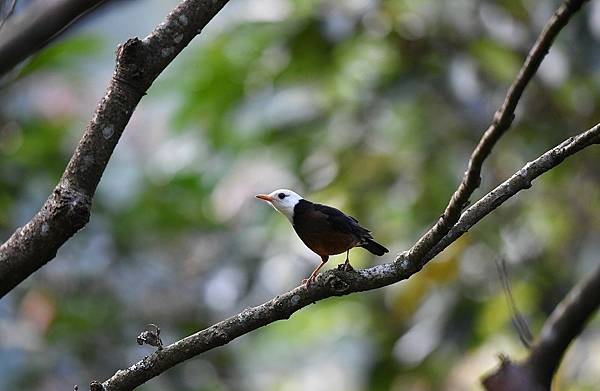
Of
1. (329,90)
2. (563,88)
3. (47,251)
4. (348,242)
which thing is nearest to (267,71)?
(329,90)

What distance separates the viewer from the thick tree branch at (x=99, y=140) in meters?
1.79

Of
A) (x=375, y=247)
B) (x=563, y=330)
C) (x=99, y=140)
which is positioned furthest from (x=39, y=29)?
(x=563, y=330)

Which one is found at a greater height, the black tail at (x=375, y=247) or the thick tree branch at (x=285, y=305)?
the thick tree branch at (x=285, y=305)

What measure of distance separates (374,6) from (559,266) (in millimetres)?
1447

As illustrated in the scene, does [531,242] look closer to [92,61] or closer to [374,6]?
[374,6]

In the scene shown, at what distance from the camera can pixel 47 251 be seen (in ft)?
5.90

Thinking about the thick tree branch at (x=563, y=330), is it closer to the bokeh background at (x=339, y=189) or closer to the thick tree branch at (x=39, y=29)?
the bokeh background at (x=339, y=189)

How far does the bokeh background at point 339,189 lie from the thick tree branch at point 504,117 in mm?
2339

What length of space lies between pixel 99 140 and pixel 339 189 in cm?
263

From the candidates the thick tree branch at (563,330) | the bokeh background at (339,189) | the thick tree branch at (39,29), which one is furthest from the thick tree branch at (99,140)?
the bokeh background at (339,189)

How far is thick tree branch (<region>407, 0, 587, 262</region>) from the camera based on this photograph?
4.40 feet

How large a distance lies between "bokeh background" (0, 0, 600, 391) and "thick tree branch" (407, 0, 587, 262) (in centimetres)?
234

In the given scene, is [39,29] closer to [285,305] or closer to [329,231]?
[285,305]

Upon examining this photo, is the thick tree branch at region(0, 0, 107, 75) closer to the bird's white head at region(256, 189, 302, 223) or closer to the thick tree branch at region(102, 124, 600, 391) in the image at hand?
the thick tree branch at region(102, 124, 600, 391)
